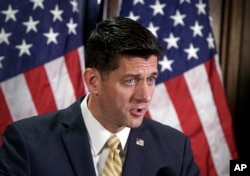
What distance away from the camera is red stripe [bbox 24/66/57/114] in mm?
2037

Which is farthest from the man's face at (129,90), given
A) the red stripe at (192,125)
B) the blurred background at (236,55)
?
the blurred background at (236,55)

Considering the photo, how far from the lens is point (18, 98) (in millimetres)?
2018

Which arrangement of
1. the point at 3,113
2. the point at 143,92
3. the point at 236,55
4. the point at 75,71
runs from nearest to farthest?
the point at 143,92 → the point at 3,113 → the point at 75,71 → the point at 236,55

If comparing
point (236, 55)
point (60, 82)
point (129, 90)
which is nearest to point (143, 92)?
point (129, 90)

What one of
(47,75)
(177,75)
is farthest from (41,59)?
(177,75)

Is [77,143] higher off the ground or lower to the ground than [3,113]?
higher

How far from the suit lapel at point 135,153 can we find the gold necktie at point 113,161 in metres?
0.02

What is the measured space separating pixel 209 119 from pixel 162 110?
0.84 feet

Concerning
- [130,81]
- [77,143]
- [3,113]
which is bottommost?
[3,113]

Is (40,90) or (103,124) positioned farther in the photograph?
(40,90)

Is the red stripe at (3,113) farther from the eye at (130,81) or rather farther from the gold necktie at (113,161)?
the eye at (130,81)

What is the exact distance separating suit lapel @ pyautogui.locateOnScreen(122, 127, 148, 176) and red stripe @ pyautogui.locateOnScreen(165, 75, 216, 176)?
747 mm

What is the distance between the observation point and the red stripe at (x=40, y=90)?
2037mm

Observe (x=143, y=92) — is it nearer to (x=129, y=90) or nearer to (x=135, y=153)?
(x=129, y=90)
